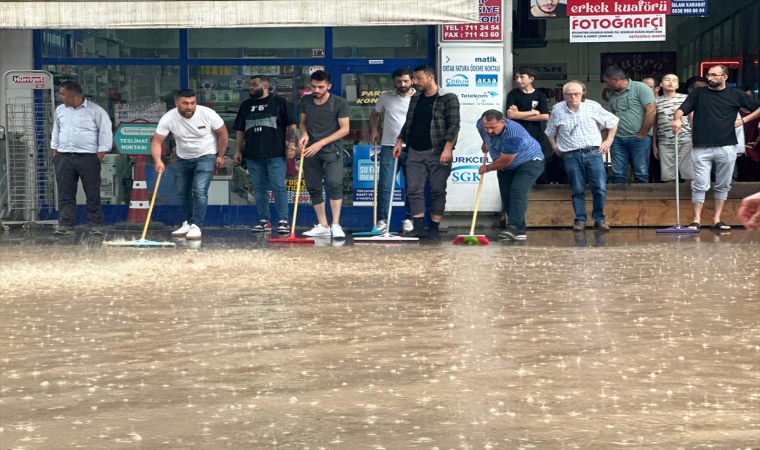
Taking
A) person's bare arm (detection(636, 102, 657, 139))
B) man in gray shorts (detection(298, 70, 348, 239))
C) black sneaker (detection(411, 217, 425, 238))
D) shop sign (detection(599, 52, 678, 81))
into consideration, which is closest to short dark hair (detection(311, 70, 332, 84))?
man in gray shorts (detection(298, 70, 348, 239))

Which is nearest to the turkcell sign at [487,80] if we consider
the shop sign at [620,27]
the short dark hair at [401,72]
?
the shop sign at [620,27]

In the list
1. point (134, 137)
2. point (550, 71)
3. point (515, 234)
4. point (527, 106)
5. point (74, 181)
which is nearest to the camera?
point (515, 234)

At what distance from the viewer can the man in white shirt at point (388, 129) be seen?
12.4 meters

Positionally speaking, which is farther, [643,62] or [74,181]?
[643,62]

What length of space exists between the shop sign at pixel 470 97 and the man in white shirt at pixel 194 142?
2754mm

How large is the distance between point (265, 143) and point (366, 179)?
162 centimetres

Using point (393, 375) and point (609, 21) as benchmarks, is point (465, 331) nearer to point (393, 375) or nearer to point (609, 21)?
point (393, 375)

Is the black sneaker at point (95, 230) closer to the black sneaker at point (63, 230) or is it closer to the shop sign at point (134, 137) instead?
the black sneaker at point (63, 230)

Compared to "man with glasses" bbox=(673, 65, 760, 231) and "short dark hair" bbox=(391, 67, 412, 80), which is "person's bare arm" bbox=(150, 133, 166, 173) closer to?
"short dark hair" bbox=(391, 67, 412, 80)

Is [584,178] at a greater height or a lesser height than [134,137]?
lesser

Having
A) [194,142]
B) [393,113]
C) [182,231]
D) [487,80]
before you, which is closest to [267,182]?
[194,142]

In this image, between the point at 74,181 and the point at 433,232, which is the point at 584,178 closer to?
the point at 433,232

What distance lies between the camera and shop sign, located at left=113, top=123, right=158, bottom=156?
1374 cm

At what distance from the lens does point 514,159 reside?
11688 mm
